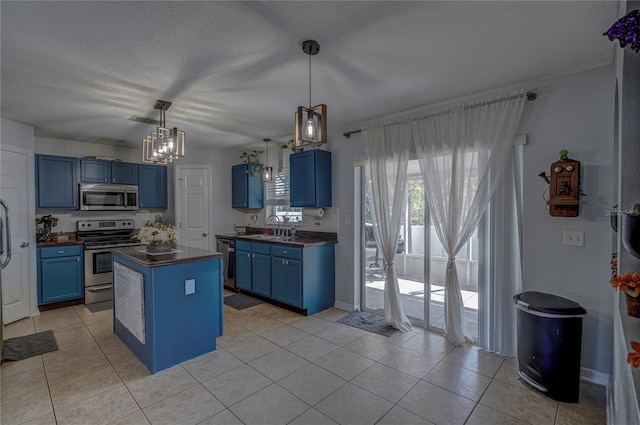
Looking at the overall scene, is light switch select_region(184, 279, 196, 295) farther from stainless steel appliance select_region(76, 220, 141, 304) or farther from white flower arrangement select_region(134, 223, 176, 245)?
stainless steel appliance select_region(76, 220, 141, 304)

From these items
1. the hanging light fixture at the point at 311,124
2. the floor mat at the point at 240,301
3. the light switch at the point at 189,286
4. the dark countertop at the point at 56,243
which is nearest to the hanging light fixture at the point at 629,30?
the hanging light fixture at the point at 311,124

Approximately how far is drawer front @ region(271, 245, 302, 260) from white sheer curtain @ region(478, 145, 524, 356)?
83.9 inches

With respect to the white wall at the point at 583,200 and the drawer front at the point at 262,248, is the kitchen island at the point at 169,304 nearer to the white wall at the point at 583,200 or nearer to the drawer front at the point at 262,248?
the drawer front at the point at 262,248

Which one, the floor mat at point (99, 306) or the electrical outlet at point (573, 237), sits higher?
the electrical outlet at point (573, 237)

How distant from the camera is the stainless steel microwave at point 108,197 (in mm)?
4672

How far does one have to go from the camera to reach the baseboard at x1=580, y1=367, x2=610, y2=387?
7.55 ft

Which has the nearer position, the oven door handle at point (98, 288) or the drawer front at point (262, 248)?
the drawer front at point (262, 248)

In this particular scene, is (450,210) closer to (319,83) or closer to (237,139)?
(319,83)

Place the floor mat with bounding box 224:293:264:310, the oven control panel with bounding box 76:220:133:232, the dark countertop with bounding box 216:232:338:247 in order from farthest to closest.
A: the oven control panel with bounding box 76:220:133:232 < the floor mat with bounding box 224:293:264:310 < the dark countertop with bounding box 216:232:338:247

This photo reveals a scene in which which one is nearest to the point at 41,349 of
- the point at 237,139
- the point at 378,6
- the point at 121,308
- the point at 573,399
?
the point at 121,308

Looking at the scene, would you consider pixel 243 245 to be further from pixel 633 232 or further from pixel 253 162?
pixel 633 232

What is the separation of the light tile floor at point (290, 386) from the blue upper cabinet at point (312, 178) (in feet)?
5.87

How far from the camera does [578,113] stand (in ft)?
7.95

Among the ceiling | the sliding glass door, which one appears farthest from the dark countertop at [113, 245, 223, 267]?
the sliding glass door
